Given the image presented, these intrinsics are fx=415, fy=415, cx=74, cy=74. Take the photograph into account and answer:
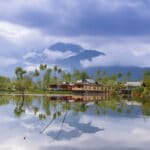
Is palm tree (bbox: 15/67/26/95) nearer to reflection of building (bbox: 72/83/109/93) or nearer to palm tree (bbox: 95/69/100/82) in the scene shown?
reflection of building (bbox: 72/83/109/93)

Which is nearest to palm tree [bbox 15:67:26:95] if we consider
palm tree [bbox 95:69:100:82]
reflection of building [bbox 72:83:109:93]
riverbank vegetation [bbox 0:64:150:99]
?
riverbank vegetation [bbox 0:64:150:99]

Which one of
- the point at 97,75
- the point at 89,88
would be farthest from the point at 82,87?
the point at 97,75

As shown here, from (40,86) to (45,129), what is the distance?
106297mm

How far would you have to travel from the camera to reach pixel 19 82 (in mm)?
122938

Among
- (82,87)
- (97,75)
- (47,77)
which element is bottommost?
(82,87)

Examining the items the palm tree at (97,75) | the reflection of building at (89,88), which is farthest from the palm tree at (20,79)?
the palm tree at (97,75)

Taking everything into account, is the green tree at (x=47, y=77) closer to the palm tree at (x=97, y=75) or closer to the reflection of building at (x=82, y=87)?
the reflection of building at (x=82, y=87)

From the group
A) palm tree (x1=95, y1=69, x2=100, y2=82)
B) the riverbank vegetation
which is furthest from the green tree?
palm tree (x1=95, y1=69, x2=100, y2=82)

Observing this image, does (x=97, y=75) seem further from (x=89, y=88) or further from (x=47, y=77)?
(x=47, y=77)

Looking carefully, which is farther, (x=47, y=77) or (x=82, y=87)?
(x=47, y=77)

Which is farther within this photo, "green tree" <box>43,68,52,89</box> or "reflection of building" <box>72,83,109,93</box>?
"green tree" <box>43,68,52,89</box>

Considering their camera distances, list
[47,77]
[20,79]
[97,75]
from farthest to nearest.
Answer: [97,75]
[47,77]
[20,79]

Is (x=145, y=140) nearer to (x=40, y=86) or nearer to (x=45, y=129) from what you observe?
(x=45, y=129)

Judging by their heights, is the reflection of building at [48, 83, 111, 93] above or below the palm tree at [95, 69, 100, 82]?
below
